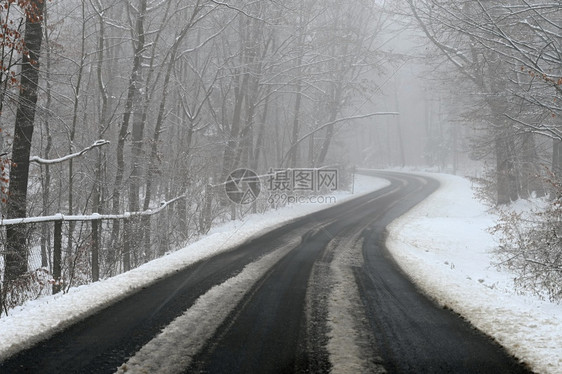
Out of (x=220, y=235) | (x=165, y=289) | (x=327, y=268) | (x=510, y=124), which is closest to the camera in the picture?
(x=165, y=289)

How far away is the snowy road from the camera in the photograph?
3.80 m

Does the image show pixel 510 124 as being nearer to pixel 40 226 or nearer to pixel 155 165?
pixel 155 165

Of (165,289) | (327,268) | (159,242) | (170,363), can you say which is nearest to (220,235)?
(159,242)

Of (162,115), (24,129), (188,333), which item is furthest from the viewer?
(162,115)

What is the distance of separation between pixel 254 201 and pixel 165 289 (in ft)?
43.2

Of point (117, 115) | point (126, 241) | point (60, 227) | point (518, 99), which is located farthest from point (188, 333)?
point (518, 99)

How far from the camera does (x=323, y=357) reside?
13.0 feet

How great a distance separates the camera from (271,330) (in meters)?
4.67

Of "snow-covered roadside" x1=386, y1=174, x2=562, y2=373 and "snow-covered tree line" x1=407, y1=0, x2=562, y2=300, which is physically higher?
"snow-covered tree line" x1=407, y1=0, x2=562, y2=300

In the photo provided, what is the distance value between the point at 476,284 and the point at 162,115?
41.0ft

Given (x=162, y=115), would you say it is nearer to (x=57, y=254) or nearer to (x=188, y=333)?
(x=57, y=254)

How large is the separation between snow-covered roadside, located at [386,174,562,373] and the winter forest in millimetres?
792

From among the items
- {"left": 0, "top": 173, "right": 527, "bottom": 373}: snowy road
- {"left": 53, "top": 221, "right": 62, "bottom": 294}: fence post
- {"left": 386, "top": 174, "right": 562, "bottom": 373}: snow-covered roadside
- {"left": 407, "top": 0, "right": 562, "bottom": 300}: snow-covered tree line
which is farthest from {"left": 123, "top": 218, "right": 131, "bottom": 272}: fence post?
{"left": 407, "top": 0, "right": 562, "bottom": 300}: snow-covered tree line

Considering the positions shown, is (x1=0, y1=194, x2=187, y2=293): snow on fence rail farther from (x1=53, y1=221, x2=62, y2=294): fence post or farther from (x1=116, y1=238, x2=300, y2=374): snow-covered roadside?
(x1=116, y1=238, x2=300, y2=374): snow-covered roadside
